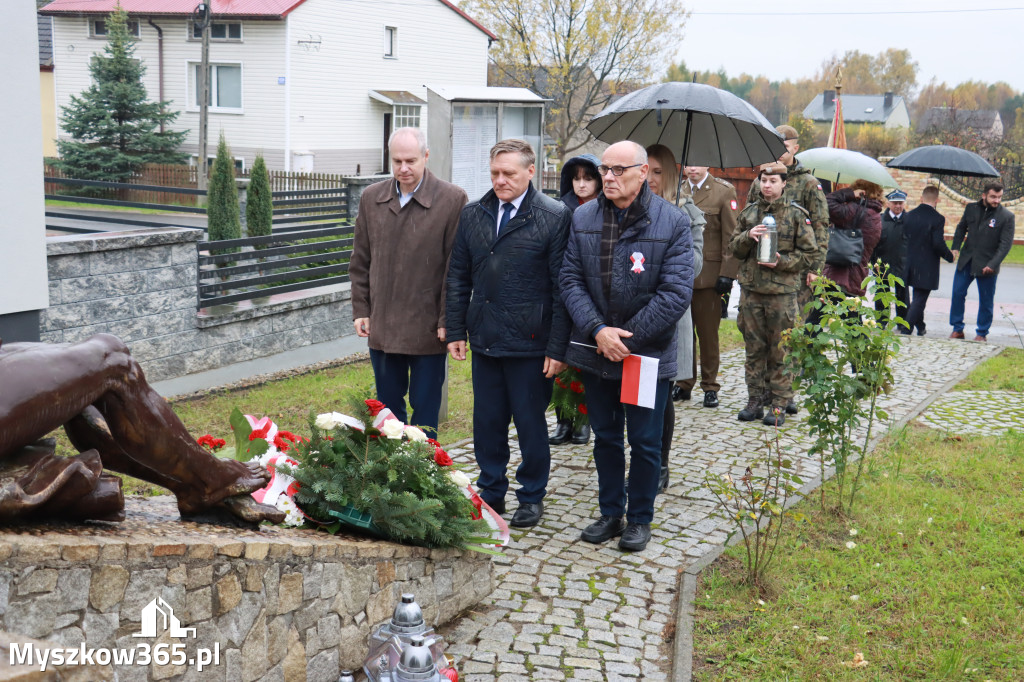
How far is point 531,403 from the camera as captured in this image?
5.46 m

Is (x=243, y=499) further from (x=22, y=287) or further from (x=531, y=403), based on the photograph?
(x=22, y=287)

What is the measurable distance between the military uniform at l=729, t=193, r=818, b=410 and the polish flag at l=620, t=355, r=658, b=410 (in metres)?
3.07

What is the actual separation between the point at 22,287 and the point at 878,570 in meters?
5.93

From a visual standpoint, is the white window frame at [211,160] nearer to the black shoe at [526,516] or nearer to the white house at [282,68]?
the white house at [282,68]

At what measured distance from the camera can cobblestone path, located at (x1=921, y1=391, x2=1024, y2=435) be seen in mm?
8188

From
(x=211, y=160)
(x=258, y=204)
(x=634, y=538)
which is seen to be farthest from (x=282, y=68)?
(x=634, y=538)

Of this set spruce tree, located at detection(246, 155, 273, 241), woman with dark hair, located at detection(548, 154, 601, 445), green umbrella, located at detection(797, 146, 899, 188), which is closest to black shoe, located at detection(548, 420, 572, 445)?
woman with dark hair, located at detection(548, 154, 601, 445)

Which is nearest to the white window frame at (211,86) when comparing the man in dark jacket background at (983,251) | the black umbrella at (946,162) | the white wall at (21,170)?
the black umbrella at (946,162)

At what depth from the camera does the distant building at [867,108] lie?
74.9 m

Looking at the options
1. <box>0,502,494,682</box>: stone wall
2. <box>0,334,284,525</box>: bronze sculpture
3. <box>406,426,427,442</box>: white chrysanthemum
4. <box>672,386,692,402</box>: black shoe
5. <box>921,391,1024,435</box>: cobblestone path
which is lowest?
<box>921,391,1024,435</box>: cobblestone path

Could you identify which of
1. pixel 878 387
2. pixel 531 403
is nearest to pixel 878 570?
pixel 878 387

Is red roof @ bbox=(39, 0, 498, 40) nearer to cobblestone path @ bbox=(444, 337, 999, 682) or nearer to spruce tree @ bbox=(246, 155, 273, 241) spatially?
spruce tree @ bbox=(246, 155, 273, 241)

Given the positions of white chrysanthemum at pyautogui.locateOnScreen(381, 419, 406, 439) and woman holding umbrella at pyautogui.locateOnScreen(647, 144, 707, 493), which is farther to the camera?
woman holding umbrella at pyautogui.locateOnScreen(647, 144, 707, 493)

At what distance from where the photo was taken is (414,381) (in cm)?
586
